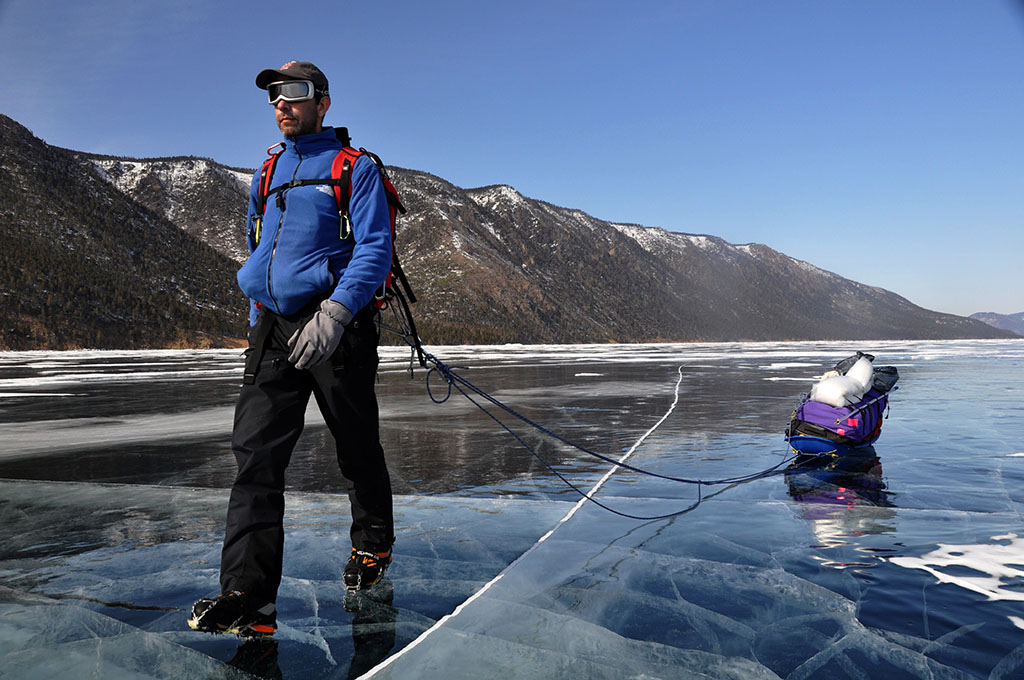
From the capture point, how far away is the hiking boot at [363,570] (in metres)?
3.21

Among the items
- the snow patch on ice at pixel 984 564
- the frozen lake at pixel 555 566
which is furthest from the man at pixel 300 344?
the snow patch on ice at pixel 984 564

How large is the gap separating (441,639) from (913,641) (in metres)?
1.85

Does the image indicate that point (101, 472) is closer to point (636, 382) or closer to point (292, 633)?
point (292, 633)

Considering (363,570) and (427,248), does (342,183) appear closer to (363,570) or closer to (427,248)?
(363,570)

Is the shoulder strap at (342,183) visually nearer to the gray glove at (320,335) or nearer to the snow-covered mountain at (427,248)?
the gray glove at (320,335)

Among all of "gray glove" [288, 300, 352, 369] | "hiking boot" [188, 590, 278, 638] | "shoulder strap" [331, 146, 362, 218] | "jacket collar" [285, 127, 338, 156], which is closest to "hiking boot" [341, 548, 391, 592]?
"hiking boot" [188, 590, 278, 638]

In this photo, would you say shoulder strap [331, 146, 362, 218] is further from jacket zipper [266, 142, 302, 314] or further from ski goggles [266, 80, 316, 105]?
ski goggles [266, 80, 316, 105]

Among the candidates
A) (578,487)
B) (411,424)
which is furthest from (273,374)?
(411,424)

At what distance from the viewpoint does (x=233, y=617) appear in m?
2.61

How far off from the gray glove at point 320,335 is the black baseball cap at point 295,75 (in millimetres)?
1117

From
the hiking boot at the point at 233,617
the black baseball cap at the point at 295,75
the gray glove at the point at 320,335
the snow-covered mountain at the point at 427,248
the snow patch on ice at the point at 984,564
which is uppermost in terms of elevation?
the snow-covered mountain at the point at 427,248

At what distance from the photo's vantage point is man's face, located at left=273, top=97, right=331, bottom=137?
3117 mm

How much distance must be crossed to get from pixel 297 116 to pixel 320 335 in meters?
1.13

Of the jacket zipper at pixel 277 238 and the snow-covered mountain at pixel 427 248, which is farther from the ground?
A: the snow-covered mountain at pixel 427 248
